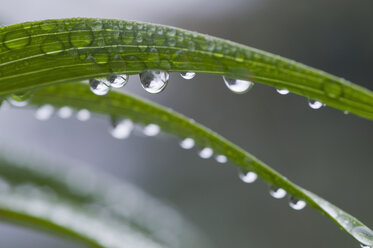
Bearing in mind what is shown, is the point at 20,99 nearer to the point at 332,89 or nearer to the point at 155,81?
the point at 155,81

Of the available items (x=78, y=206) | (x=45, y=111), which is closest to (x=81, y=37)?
(x=45, y=111)

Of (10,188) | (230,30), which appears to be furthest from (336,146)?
(10,188)

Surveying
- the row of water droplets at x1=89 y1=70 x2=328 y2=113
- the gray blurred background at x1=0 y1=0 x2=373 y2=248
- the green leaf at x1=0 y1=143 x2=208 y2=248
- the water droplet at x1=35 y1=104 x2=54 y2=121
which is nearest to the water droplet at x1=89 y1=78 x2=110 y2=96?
the row of water droplets at x1=89 y1=70 x2=328 y2=113

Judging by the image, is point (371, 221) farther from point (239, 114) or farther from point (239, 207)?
point (239, 114)

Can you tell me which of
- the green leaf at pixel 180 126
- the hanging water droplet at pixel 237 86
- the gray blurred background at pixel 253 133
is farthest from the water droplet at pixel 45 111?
the gray blurred background at pixel 253 133

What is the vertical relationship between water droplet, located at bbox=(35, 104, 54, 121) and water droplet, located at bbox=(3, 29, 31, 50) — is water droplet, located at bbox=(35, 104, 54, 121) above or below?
above

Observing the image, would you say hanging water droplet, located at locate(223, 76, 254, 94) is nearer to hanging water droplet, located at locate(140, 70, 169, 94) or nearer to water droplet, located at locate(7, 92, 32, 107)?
hanging water droplet, located at locate(140, 70, 169, 94)

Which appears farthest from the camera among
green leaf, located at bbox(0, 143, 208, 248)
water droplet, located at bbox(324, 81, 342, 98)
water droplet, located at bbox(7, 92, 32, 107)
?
green leaf, located at bbox(0, 143, 208, 248)
